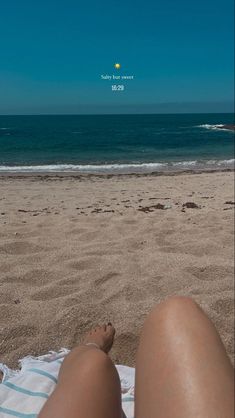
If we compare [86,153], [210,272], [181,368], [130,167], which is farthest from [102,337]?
[86,153]

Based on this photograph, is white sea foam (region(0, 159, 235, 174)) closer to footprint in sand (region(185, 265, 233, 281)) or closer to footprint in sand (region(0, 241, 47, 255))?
footprint in sand (region(0, 241, 47, 255))

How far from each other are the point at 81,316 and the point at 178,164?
11.3 metres

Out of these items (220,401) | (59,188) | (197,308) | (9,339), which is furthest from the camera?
(59,188)

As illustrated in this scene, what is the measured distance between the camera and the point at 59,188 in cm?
548

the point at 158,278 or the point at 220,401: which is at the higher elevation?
the point at 220,401

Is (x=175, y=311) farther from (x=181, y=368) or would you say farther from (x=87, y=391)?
(x=87, y=391)

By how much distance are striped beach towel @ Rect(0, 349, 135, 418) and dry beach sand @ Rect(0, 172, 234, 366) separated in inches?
4.9

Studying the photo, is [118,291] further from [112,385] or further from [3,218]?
[112,385]

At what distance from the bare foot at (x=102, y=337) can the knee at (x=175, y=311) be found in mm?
536

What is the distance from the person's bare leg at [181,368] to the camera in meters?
1.02

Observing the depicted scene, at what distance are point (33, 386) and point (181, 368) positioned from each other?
0.69m

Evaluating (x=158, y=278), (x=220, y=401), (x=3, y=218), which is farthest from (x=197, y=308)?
(x=3, y=218)

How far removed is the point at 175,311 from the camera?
1.35m

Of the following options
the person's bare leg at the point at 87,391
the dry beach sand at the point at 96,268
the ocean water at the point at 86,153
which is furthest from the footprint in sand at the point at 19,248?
the person's bare leg at the point at 87,391
